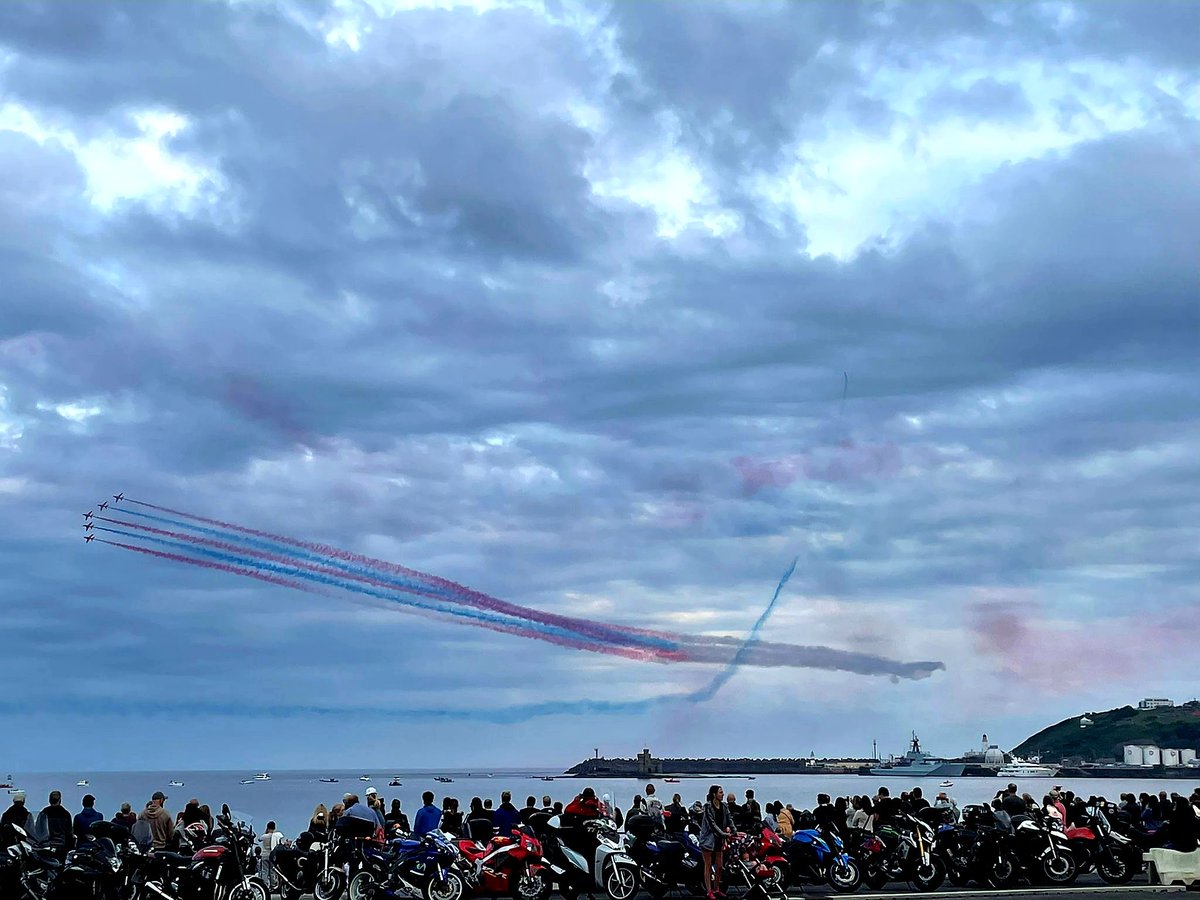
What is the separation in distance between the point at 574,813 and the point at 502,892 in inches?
71.9

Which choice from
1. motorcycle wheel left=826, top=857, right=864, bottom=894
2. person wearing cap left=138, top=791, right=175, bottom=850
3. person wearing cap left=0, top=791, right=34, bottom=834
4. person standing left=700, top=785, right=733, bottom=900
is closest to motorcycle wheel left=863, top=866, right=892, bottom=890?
motorcycle wheel left=826, top=857, right=864, bottom=894

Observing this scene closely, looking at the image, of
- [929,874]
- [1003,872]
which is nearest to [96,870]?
[929,874]

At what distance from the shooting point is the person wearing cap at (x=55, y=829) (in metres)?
20.2

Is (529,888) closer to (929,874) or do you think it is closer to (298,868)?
(298,868)

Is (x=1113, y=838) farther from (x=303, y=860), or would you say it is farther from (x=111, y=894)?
(x=111, y=894)

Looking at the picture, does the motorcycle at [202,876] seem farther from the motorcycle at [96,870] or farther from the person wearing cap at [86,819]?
the person wearing cap at [86,819]

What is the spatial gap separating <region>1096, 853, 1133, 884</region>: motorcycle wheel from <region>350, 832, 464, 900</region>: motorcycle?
1404 cm

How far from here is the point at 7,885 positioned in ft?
63.7

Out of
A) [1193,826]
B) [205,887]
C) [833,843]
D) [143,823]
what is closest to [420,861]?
[205,887]

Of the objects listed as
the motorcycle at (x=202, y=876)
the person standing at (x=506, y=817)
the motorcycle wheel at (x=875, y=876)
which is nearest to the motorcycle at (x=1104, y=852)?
the motorcycle wheel at (x=875, y=876)

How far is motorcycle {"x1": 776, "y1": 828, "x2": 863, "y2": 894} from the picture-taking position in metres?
24.4

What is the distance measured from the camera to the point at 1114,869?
26.1 metres

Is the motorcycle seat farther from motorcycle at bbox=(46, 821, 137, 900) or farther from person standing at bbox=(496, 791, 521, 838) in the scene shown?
person standing at bbox=(496, 791, 521, 838)

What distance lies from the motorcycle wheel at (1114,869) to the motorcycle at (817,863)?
5.76 metres
